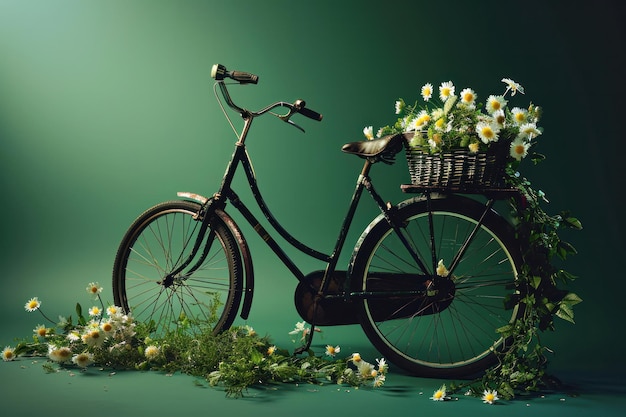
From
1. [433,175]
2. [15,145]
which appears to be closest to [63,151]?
[15,145]

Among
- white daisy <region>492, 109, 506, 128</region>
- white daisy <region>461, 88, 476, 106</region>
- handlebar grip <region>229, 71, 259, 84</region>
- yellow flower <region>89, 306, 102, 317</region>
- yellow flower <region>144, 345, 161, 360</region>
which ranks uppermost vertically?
handlebar grip <region>229, 71, 259, 84</region>

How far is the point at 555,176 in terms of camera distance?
18.0 ft

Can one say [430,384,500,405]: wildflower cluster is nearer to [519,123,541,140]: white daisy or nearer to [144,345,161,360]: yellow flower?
[519,123,541,140]: white daisy

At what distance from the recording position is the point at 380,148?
13.3ft

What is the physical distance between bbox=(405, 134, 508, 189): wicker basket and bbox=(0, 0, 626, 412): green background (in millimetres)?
1558

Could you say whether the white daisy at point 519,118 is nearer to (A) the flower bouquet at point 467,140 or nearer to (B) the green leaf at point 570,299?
(A) the flower bouquet at point 467,140

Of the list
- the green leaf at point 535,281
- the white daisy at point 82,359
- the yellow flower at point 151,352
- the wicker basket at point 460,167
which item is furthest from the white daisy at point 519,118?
the white daisy at point 82,359

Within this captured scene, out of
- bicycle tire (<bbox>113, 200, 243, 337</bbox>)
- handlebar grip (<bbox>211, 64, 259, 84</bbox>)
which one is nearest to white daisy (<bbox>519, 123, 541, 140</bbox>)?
handlebar grip (<bbox>211, 64, 259, 84</bbox>)

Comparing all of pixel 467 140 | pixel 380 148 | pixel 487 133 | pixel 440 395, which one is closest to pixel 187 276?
pixel 380 148

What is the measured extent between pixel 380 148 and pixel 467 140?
435 mm

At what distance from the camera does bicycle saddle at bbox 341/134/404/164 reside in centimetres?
405

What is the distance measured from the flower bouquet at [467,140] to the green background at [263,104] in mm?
1581

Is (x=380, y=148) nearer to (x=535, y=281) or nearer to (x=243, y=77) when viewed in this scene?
(x=243, y=77)

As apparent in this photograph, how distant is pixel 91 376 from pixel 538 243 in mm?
2301
